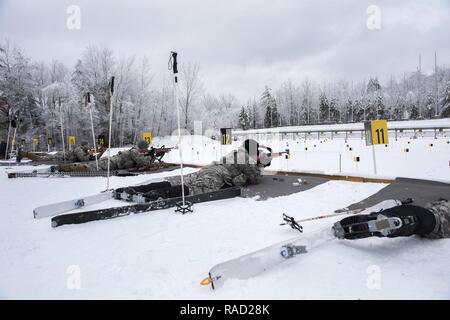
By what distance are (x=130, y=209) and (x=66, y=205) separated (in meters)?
1.41

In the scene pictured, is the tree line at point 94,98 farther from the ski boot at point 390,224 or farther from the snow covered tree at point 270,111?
the ski boot at point 390,224

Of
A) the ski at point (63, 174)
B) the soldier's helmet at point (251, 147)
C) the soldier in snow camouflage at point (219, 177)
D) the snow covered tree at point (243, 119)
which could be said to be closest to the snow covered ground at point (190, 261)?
the soldier in snow camouflage at point (219, 177)

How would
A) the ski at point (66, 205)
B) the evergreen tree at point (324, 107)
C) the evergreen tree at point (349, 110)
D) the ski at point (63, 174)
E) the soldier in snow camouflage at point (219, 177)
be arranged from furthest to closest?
the evergreen tree at point (349, 110)
the evergreen tree at point (324, 107)
the ski at point (63, 174)
the soldier in snow camouflage at point (219, 177)
the ski at point (66, 205)

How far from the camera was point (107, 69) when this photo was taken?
3659 centimetres

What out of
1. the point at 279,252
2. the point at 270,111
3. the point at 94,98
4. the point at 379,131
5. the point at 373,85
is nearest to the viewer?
the point at 279,252

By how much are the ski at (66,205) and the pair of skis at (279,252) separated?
150 inches

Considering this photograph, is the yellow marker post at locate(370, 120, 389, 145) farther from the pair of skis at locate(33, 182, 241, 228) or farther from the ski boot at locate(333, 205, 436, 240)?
the ski boot at locate(333, 205, 436, 240)

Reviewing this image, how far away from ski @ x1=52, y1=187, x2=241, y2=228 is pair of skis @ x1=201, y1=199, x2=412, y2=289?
276 cm

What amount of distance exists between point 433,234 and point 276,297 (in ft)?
7.15

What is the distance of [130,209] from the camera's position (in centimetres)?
475

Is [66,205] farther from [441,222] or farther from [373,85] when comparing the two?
[373,85]

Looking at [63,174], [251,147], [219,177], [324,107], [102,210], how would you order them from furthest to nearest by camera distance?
[324,107] < [63,174] < [251,147] < [219,177] < [102,210]

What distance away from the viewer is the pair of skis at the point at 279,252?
243 cm

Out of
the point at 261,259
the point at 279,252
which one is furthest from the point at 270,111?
the point at 261,259
